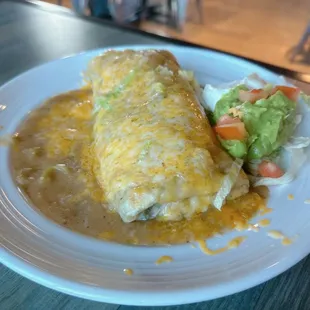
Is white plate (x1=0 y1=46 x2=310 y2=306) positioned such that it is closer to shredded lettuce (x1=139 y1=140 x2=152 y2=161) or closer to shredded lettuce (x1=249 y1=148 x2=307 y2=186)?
shredded lettuce (x1=249 y1=148 x2=307 y2=186)

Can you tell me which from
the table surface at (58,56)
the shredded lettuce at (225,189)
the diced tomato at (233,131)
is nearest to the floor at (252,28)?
the table surface at (58,56)

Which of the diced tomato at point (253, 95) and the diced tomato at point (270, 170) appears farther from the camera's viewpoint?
the diced tomato at point (253, 95)

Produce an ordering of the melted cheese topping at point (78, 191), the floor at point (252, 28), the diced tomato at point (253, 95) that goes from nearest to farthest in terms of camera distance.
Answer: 1. the melted cheese topping at point (78, 191)
2. the diced tomato at point (253, 95)
3. the floor at point (252, 28)

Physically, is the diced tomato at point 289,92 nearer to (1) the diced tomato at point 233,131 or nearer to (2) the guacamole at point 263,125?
(2) the guacamole at point 263,125

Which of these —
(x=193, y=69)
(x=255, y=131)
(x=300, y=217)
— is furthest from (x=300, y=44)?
(x=300, y=217)

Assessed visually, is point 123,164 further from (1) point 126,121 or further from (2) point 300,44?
(2) point 300,44

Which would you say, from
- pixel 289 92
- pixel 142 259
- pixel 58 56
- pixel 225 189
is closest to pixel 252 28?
pixel 58 56

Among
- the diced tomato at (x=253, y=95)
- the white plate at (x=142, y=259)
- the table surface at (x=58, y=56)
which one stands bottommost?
the table surface at (x=58, y=56)

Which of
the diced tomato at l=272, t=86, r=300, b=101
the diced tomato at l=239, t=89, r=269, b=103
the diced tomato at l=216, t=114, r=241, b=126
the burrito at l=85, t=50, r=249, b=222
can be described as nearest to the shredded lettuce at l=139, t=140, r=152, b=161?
the burrito at l=85, t=50, r=249, b=222
